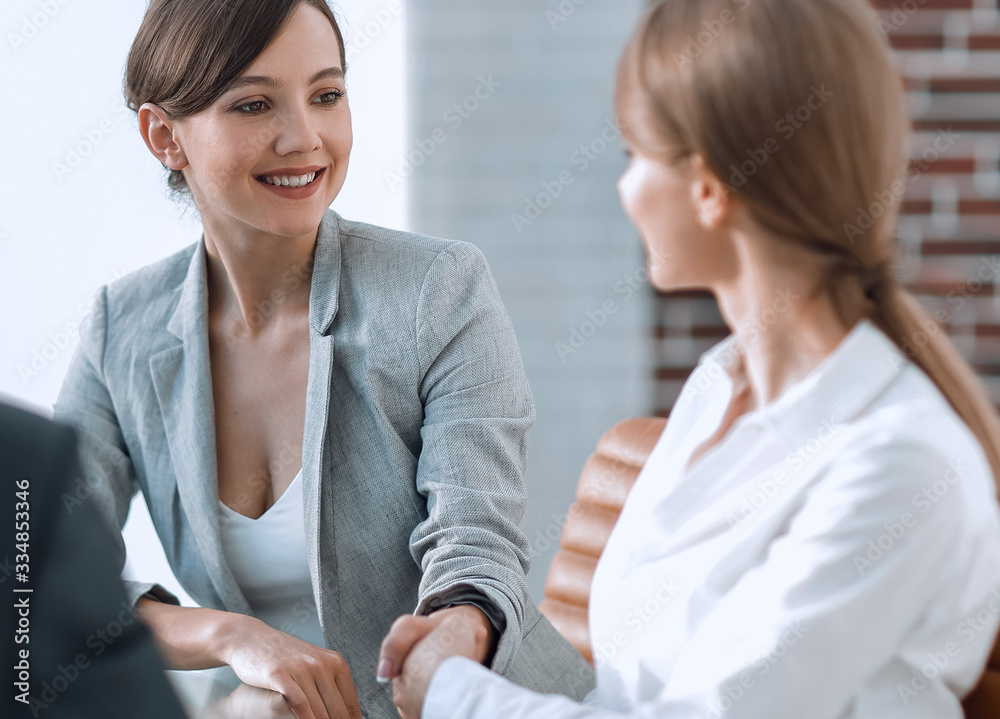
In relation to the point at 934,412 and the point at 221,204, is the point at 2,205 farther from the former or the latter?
the point at 934,412

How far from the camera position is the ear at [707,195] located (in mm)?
699

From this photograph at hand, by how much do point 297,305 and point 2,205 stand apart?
1.08m

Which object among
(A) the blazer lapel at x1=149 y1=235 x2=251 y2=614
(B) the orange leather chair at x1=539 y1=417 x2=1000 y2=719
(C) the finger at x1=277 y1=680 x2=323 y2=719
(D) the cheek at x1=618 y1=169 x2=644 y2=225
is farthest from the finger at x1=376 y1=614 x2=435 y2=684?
(B) the orange leather chair at x1=539 y1=417 x2=1000 y2=719

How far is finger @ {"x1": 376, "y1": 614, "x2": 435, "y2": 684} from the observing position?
2.76 ft

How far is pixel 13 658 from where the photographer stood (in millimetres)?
556

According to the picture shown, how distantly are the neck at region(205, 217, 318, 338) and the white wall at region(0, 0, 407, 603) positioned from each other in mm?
634

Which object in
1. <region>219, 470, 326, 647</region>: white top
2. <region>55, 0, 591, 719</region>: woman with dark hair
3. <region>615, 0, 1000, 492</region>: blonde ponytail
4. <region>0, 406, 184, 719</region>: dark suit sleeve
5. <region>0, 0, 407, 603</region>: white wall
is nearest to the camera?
<region>0, 406, 184, 719</region>: dark suit sleeve

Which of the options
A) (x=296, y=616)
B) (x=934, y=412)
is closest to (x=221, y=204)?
(x=296, y=616)

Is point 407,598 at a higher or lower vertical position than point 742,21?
lower

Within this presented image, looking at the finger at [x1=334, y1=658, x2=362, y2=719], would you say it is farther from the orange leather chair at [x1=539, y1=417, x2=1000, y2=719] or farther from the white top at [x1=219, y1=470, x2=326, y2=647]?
the orange leather chair at [x1=539, y1=417, x2=1000, y2=719]

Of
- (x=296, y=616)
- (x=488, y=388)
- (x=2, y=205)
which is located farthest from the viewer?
(x=2, y=205)

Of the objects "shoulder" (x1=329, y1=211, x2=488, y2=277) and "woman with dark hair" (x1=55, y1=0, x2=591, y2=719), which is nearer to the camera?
"woman with dark hair" (x1=55, y1=0, x2=591, y2=719)

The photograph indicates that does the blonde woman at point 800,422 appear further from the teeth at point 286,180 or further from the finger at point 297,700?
the teeth at point 286,180

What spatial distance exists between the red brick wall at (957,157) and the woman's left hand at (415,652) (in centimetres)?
164
